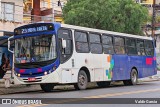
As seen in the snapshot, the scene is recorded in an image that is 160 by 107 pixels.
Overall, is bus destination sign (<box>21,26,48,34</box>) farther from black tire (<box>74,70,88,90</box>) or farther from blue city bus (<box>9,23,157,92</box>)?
black tire (<box>74,70,88,90</box>)

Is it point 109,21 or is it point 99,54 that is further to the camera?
point 109,21

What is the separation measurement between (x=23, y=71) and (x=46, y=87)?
193cm

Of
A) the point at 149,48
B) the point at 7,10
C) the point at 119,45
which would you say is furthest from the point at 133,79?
the point at 7,10

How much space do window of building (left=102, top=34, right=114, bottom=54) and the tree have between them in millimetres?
7880

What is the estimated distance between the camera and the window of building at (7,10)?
31.2 m

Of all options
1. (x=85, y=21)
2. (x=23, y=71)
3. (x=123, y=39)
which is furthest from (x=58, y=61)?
(x=85, y=21)

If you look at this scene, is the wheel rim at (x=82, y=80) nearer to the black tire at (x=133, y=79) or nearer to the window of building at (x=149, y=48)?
the black tire at (x=133, y=79)

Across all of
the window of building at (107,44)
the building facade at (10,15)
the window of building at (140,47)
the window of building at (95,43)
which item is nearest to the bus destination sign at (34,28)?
the window of building at (95,43)

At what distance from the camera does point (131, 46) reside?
25344mm

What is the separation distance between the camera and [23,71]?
61.1 ft

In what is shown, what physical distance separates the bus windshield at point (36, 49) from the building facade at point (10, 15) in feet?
33.9

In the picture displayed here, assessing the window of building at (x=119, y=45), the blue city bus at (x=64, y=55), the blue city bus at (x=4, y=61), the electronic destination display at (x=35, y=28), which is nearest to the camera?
the blue city bus at (x=64, y=55)

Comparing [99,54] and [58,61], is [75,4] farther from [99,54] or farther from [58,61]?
[58,61]

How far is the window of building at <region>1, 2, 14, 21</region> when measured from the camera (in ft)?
102
